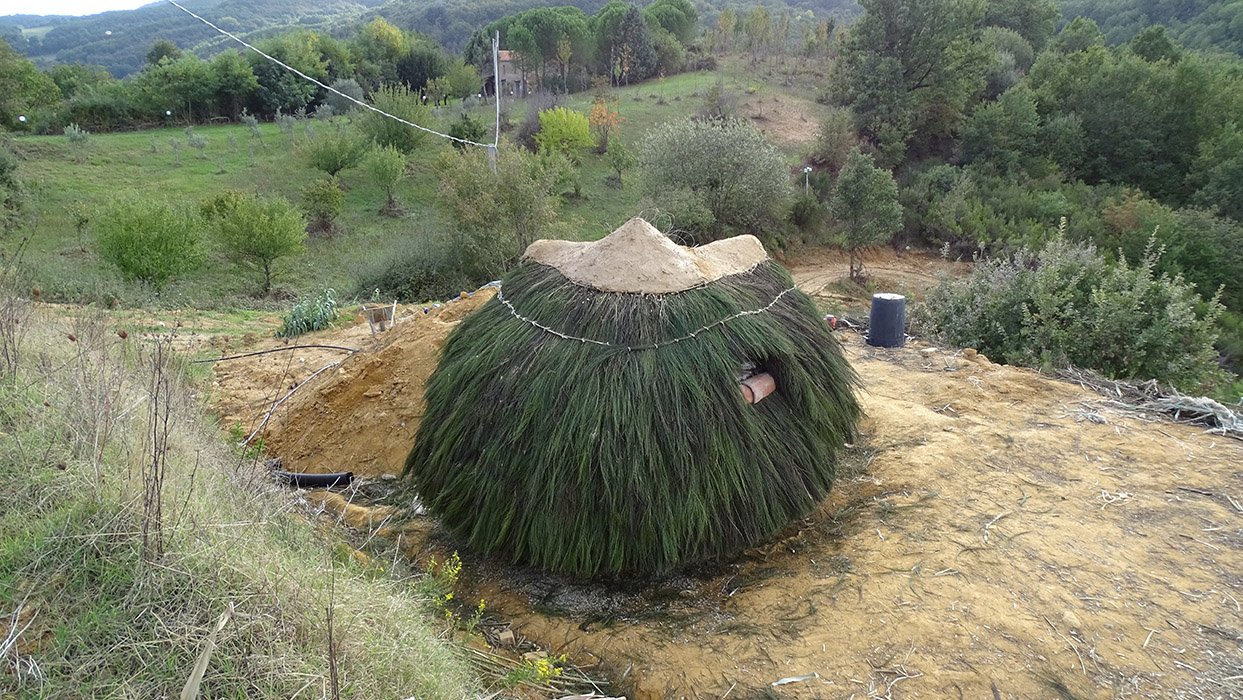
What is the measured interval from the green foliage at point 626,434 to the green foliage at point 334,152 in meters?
23.9

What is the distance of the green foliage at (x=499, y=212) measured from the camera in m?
15.0

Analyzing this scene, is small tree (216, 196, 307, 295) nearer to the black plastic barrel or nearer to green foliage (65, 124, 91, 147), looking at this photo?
the black plastic barrel

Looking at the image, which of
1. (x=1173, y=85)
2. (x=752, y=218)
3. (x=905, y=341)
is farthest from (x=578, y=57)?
(x=905, y=341)

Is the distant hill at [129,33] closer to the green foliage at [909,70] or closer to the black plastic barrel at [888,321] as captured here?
the green foliage at [909,70]

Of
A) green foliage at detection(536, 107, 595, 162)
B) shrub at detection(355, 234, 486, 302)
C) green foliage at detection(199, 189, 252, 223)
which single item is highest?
green foliage at detection(536, 107, 595, 162)

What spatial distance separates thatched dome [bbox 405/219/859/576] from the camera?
316 cm

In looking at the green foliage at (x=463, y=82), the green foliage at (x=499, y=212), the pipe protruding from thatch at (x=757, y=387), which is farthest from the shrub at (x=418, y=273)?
the green foliage at (x=463, y=82)

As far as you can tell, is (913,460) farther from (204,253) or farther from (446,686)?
(204,253)

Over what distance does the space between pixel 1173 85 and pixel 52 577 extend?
32.0 m

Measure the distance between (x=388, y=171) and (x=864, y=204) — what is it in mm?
15899

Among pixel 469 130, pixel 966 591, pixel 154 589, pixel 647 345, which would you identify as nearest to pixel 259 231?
pixel 469 130

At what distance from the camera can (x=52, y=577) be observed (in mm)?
1850

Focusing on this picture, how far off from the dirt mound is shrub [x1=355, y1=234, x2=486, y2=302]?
8.92 metres

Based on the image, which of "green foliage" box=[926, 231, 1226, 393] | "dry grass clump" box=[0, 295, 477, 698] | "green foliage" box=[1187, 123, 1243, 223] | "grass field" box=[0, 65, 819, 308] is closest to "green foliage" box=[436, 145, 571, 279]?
"grass field" box=[0, 65, 819, 308]
